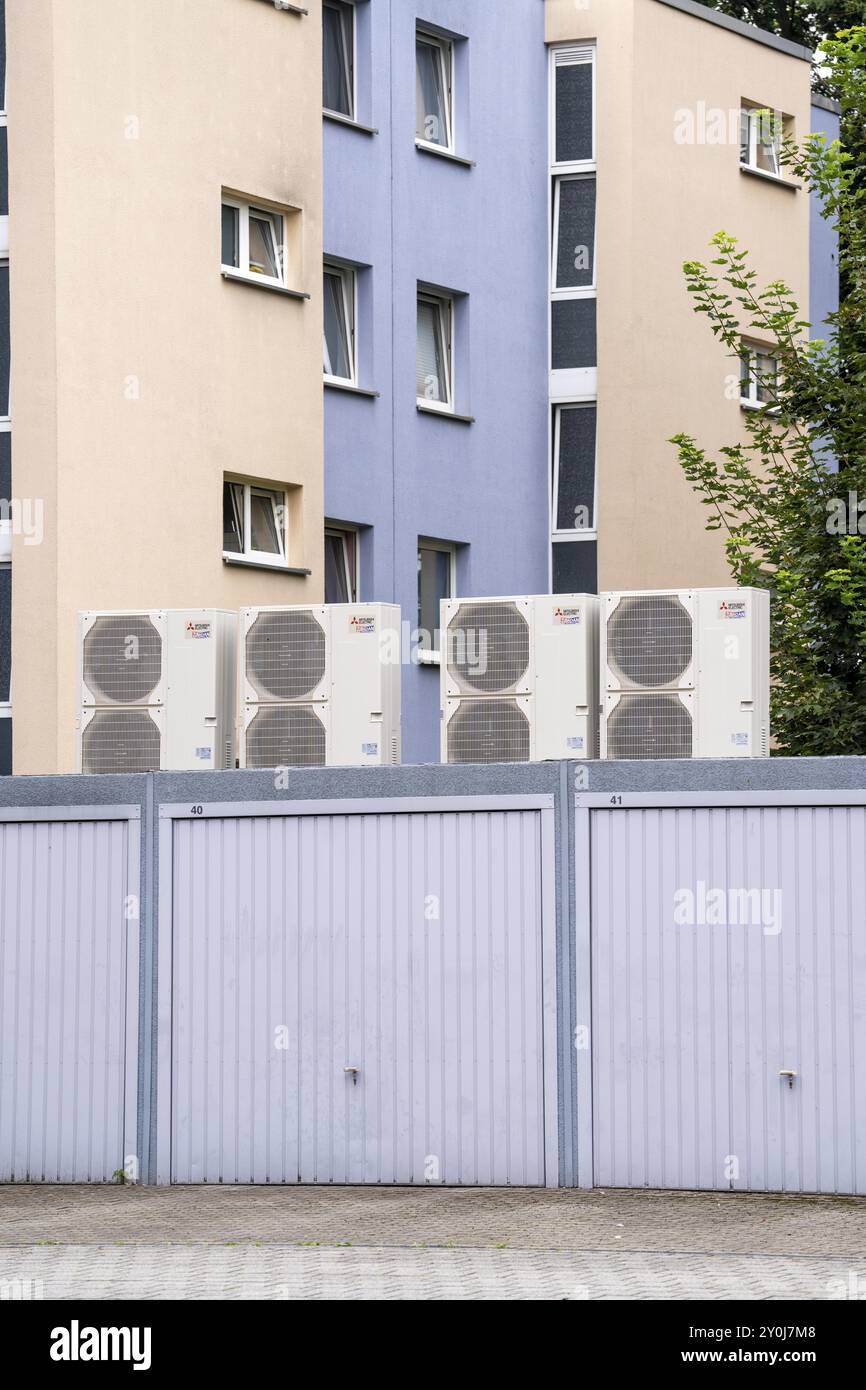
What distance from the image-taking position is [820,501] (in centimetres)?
1900

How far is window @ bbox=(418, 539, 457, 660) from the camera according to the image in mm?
26109

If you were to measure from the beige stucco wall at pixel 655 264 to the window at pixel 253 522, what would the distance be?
17.6 feet

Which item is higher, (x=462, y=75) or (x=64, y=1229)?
(x=462, y=75)

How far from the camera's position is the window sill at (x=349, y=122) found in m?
24.8

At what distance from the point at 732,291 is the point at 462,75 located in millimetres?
4677

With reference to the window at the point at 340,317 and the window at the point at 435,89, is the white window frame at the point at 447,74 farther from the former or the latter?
the window at the point at 340,317

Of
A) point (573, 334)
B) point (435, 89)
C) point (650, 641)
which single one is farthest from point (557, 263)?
point (650, 641)

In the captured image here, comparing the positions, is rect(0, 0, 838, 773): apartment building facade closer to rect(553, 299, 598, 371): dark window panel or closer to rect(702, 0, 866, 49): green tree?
rect(553, 299, 598, 371): dark window panel

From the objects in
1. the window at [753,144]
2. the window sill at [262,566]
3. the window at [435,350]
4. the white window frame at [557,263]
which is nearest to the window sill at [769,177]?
the window at [753,144]

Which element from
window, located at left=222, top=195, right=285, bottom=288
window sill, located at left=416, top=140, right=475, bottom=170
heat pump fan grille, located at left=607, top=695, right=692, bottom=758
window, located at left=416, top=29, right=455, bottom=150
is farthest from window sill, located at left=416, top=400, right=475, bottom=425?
heat pump fan grille, located at left=607, top=695, right=692, bottom=758

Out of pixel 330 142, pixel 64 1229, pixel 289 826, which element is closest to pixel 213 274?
pixel 330 142

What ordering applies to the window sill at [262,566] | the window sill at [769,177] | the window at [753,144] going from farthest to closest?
1. the window at [753,144]
2. the window sill at [769,177]
3. the window sill at [262,566]

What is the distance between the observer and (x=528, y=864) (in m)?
13.3
